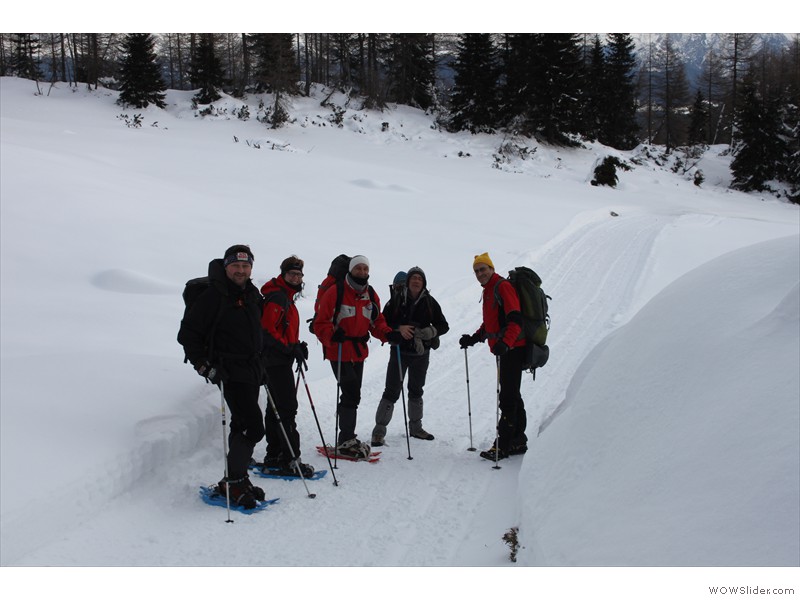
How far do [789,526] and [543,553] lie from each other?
136cm

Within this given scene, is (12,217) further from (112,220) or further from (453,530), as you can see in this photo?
(453,530)

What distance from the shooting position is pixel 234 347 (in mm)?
5105

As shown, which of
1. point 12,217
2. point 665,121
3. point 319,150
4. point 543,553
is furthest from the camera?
point 665,121

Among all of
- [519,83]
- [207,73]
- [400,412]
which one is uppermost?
[207,73]

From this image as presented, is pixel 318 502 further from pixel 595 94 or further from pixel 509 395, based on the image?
pixel 595 94

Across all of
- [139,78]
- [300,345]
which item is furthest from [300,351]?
[139,78]

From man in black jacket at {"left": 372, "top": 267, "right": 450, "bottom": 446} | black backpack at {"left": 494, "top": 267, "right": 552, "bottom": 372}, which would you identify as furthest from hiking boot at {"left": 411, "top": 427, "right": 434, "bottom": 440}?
black backpack at {"left": 494, "top": 267, "right": 552, "bottom": 372}

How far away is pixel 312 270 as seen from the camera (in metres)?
12.5

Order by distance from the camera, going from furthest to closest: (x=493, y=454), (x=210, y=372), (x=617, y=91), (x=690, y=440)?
(x=617, y=91) → (x=493, y=454) → (x=210, y=372) → (x=690, y=440)

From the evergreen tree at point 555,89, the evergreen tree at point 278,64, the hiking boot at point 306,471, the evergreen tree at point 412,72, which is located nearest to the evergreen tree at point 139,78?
the evergreen tree at point 278,64

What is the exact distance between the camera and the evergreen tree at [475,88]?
142ft

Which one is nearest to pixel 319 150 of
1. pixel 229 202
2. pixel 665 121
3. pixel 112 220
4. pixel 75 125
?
pixel 75 125

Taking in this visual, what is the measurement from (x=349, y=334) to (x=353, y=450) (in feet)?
3.80

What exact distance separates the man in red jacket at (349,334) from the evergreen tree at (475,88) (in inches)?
1521
